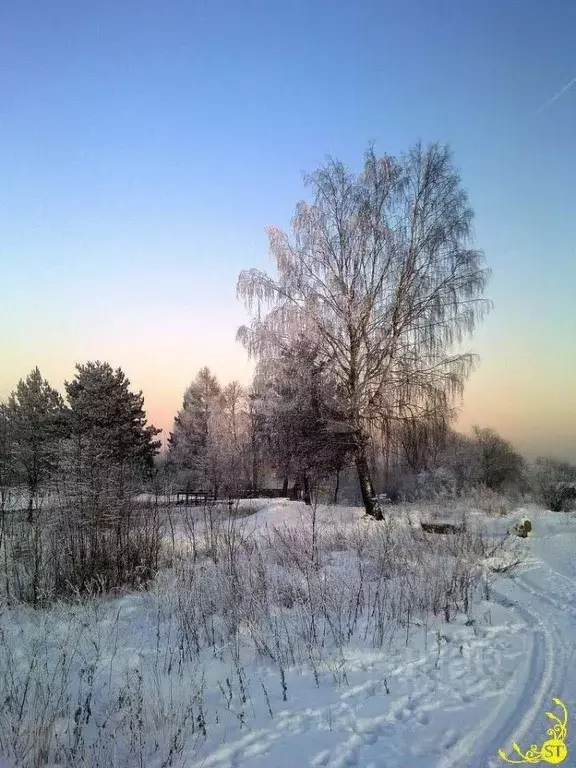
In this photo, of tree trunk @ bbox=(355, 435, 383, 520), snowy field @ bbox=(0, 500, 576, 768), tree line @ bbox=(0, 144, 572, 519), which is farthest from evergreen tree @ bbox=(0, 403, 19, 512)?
snowy field @ bbox=(0, 500, 576, 768)

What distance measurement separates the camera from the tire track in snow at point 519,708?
2.80 metres

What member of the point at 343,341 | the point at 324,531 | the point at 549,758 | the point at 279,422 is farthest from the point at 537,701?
the point at 279,422

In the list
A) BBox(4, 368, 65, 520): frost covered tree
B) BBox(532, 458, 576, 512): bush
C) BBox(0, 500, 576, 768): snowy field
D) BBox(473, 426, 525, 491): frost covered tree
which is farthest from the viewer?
BBox(473, 426, 525, 491): frost covered tree

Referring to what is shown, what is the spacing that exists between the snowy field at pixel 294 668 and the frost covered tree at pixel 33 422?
73.7ft

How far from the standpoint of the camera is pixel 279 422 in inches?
656

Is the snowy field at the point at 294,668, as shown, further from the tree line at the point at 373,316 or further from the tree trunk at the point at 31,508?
the tree line at the point at 373,316

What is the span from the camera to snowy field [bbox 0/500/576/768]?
9.63 feet

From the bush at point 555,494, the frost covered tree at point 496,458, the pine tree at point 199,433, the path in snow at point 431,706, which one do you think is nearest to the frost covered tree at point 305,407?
the path in snow at point 431,706

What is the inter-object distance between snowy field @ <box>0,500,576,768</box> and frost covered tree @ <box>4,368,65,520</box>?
884 inches

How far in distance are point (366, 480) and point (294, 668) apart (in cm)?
997

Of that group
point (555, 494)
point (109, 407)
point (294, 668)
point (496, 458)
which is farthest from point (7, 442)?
point (496, 458)

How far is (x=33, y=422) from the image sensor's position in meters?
29.3

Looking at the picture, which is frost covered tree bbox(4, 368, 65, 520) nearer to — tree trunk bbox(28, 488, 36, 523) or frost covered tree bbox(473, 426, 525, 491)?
tree trunk bbox(28, 488, 36, 523)

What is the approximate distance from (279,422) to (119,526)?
934 cm
